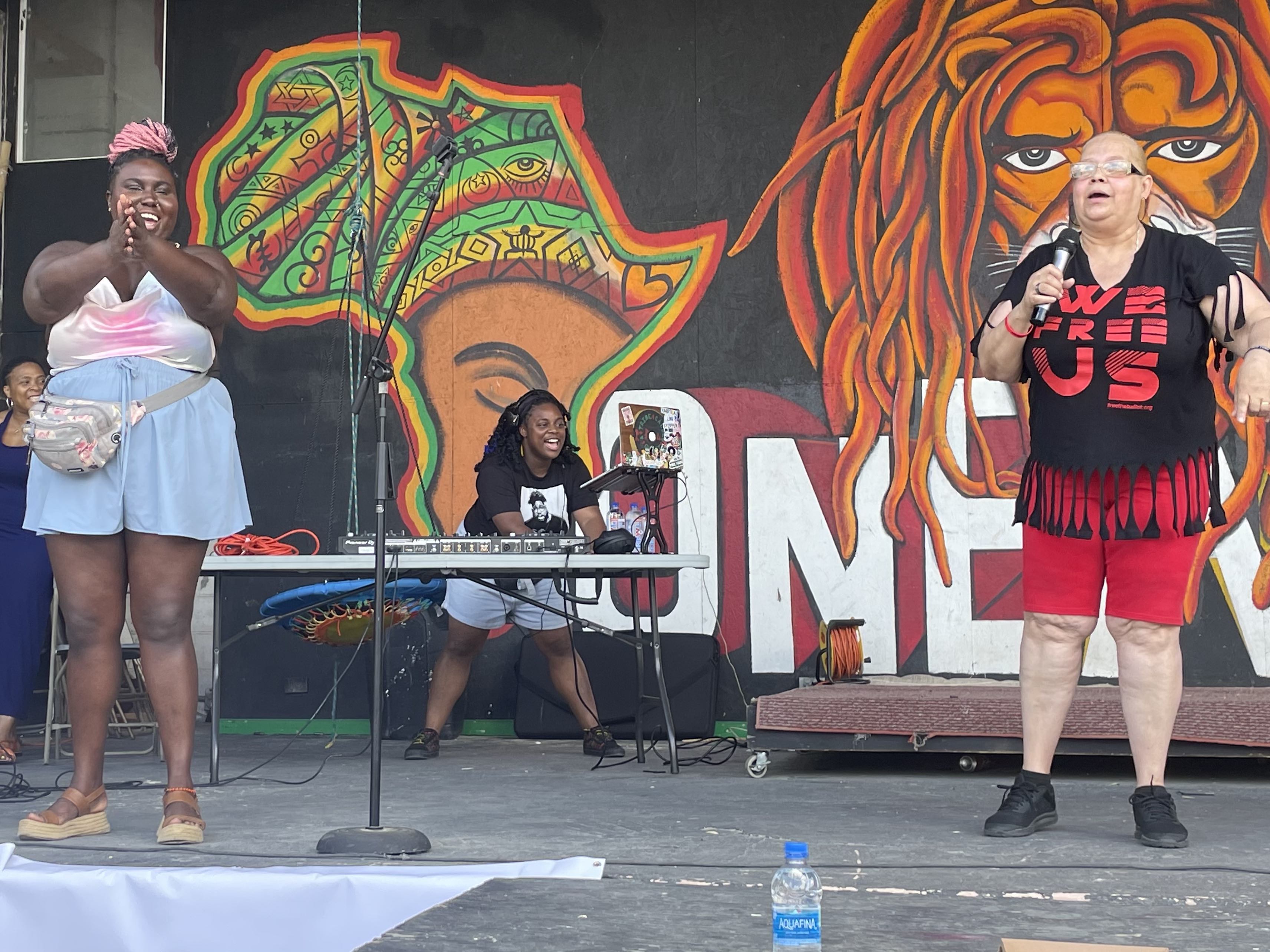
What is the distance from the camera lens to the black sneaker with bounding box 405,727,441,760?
5.46 metres

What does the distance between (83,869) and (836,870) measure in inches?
60.7

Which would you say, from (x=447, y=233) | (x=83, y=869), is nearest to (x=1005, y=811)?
(x=83, y=869)

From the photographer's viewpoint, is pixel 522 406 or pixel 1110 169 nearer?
pixel 1110 169

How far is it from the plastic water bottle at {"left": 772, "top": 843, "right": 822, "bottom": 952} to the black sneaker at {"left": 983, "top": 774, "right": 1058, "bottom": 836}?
4.50 feet

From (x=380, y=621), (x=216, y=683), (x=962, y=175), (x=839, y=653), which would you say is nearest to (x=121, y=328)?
(x=380, y=621)

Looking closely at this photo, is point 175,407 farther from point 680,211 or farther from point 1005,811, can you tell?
point 680,211

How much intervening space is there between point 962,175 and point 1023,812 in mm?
3699

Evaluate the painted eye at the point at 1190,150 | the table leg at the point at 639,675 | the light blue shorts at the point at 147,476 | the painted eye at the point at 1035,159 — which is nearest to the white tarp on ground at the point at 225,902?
the light blue shorts at the point at 147,476

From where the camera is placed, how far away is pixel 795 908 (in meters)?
1.93

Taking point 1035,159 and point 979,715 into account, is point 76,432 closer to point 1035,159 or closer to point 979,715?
point 979,715

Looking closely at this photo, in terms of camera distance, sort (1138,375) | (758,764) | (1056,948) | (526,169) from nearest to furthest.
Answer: (1056,948), (1138,375), (758,764), (526,169)

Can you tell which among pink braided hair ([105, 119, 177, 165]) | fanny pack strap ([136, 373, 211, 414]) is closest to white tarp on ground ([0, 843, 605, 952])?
fanny pack strap ([136, 373, 211, 414])

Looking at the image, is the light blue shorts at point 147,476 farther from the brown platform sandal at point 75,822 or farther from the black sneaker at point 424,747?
the black sneaker at point 424,747

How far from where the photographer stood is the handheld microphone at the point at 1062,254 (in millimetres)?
3094
